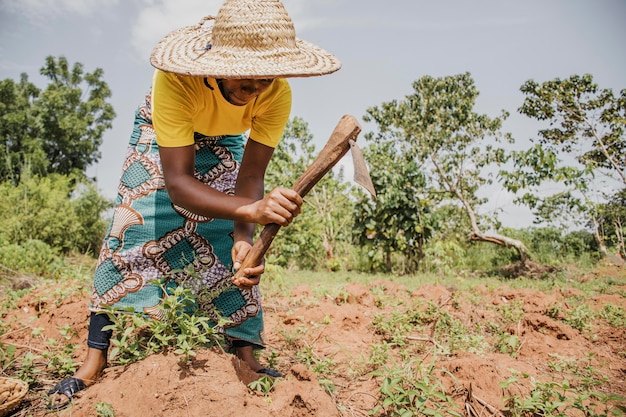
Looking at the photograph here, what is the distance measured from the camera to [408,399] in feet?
5.89

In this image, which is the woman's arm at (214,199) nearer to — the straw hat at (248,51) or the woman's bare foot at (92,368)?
the straw hat at (248,51)

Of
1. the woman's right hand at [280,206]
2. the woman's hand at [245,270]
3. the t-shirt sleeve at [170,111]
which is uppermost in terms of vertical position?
the t-shirt sleeve at [170,111]

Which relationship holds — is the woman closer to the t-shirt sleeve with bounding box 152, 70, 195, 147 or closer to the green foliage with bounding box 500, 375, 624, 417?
the t-shirt sleeve with bounding box 152, 70, 195, 147

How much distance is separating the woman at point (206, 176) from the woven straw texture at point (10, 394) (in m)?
0.12

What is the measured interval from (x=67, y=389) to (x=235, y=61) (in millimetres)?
1437

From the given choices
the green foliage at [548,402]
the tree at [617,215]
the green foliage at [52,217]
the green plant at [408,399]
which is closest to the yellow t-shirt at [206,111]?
the green plant at [408,399]

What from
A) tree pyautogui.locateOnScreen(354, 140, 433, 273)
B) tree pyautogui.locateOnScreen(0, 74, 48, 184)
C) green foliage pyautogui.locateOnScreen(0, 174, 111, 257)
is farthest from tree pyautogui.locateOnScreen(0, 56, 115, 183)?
tree pyautogui.locateOnScreen(354, 140, 433, 273)

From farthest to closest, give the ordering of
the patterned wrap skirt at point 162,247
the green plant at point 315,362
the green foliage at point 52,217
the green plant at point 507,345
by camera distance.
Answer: the green foliage at point 52,217
the green plant at point 507,345
the green plant at point 315,362
the patterned wrap skirt at point 162,247

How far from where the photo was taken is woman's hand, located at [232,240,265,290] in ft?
5.76

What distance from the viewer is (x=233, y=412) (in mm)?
1667

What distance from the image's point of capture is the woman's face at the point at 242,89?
5.73 ft

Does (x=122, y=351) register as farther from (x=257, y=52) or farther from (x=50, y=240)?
(x=50, y=240)

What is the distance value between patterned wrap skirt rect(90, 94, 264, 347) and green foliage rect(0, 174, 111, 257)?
5.50 metres

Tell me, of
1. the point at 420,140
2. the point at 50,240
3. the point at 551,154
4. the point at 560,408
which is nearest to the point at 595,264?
the point at 551,154
